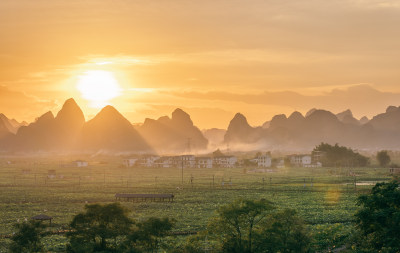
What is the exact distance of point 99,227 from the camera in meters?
29.2

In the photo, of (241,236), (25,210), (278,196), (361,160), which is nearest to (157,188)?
(278,196)

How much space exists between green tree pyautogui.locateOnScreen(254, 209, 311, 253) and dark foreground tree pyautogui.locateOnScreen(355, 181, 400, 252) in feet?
13.1

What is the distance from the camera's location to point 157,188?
83.2m

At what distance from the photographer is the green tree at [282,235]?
92.1ft

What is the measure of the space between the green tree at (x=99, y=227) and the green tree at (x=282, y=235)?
8211 millimetres

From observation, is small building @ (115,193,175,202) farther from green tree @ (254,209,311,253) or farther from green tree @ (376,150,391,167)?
green tree @ (376,150,391,167)

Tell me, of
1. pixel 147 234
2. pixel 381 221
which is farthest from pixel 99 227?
pixel 381 221

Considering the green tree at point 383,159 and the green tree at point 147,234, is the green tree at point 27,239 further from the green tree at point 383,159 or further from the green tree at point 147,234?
the green tree at point 383,159

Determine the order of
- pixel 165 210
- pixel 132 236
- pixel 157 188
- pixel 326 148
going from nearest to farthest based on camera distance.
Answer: pixel 132 236
pixel 165 210
pixel 157 188
pixel 326 148

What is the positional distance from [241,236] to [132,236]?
6617mm

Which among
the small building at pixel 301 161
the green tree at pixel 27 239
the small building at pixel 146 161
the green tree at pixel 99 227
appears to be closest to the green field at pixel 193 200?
the green tree at pixel 27 239

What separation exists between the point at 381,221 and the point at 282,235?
6648 millimetres

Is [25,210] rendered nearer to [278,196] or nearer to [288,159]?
[278,196]

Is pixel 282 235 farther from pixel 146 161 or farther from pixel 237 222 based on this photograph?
pixel 146 161
